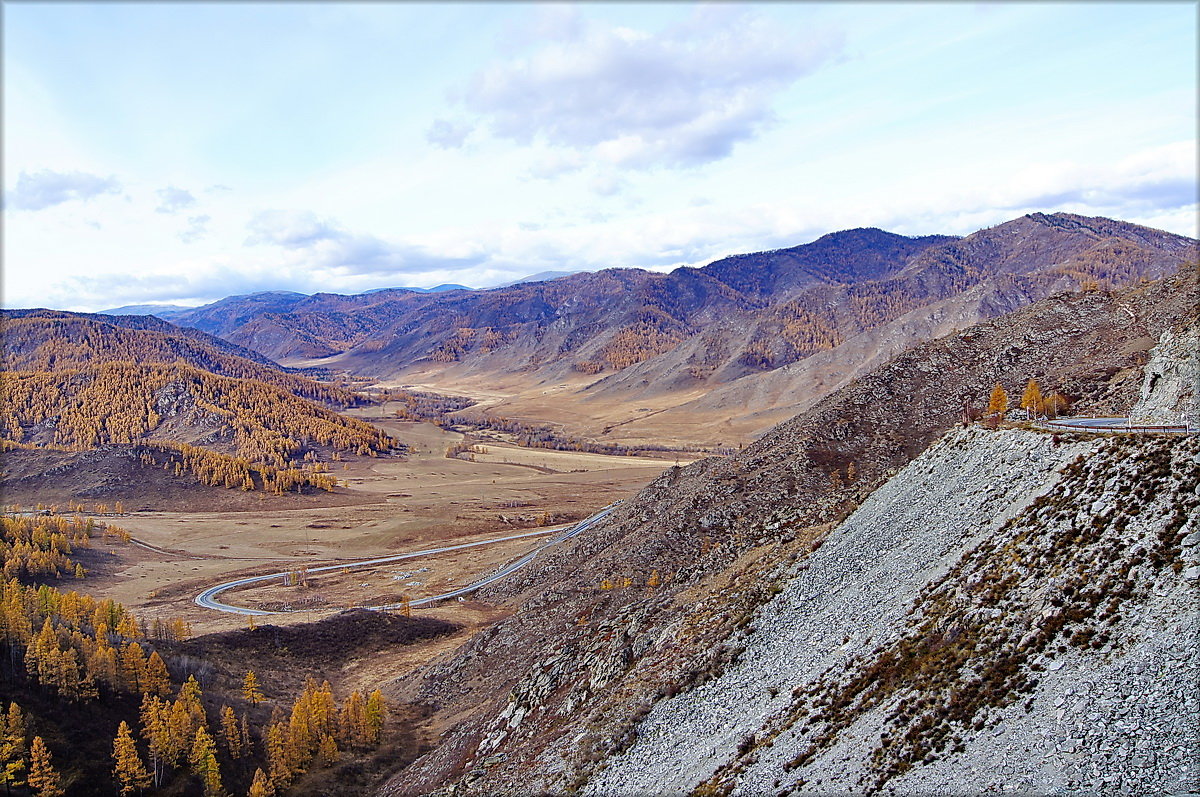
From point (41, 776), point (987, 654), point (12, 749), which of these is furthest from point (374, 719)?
point (987, 654)

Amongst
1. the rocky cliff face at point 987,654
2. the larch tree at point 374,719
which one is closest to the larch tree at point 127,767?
the larch tree at point 374,719

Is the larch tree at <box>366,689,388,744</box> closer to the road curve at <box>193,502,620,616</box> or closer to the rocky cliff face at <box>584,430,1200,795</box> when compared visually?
the rocky cliff face at <box>584,430,1200,795</box>

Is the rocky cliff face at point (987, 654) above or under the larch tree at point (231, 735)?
above

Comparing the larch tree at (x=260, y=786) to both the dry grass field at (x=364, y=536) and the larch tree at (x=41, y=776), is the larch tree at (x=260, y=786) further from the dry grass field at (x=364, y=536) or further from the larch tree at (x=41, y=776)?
the dry grass field at (x=364, y=536)

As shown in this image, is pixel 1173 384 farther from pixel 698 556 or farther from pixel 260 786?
pixel 260 786

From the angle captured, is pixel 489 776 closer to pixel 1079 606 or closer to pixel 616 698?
pixel 616 698

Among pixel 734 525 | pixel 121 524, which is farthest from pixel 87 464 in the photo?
pixel 734 525
